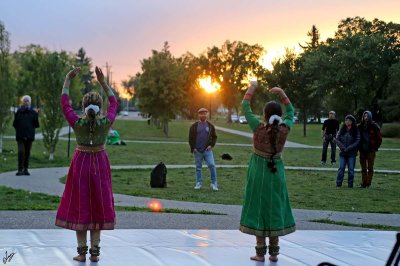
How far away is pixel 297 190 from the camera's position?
1477 cm

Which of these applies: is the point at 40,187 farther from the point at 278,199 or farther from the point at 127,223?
the point at 278,199

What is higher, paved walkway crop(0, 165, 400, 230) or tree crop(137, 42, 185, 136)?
tree crop(137, 42, 185, 136)

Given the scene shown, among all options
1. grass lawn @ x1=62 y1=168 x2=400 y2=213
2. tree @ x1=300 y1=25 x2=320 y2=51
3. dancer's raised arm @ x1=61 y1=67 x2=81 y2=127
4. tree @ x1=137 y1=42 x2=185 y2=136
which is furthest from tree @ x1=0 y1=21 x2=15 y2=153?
tree @ x1=300 y1=25 x2=320 y2=51

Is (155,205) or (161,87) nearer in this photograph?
(155,205)

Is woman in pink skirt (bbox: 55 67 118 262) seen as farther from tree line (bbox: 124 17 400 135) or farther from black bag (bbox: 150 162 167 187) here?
tree line (bbox: 124 17 400 135)

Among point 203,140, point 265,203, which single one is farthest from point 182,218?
point 203,140

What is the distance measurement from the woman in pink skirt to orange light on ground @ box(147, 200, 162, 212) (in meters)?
4.21

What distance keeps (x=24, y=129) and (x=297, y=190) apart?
7313 millimetres

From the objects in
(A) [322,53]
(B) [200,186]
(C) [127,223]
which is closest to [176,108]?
(A) [322,53]

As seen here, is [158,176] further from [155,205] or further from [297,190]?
[297,190]

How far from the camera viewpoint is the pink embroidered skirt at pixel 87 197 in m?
6.29

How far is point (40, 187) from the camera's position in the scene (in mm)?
13641

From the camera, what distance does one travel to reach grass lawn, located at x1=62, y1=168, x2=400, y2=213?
40.6 ft

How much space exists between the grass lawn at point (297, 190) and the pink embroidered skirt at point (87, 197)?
237 inches
